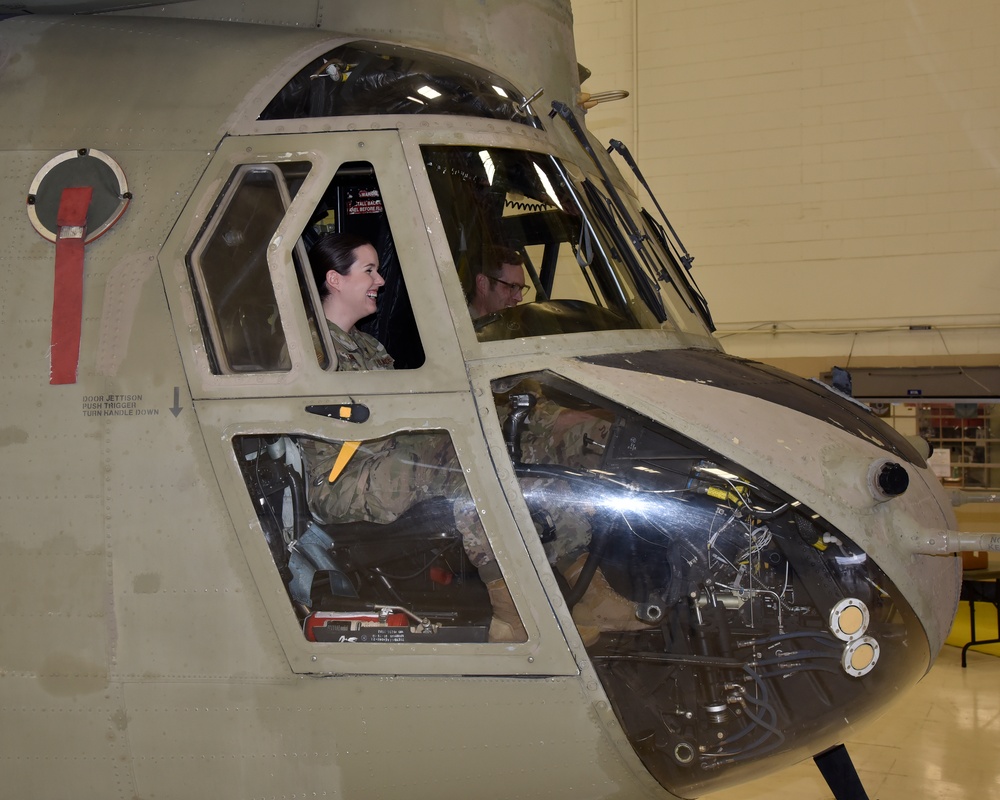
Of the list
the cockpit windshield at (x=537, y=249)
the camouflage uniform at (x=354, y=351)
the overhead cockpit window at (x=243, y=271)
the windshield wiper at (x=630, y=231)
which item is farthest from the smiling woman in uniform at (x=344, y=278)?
the windshield wiper at (x=630, y=231)

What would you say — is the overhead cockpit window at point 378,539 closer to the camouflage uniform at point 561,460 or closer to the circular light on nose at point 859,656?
the camouflage uniform at point 561,460

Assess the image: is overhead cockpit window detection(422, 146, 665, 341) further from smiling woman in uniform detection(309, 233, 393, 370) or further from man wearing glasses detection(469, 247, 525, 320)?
smiling woman in uniform detection(309, 233, 393, 370)

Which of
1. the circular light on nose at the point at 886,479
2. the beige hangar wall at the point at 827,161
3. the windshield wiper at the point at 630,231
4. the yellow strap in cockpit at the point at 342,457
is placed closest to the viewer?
the circular light on nose at the point at 886,479

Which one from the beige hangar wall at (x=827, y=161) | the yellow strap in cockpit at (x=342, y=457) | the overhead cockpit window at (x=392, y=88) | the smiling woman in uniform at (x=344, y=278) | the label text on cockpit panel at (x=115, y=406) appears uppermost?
the beige hangar wall at (x=827, y=161)

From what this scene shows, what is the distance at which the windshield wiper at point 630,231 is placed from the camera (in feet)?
11.1

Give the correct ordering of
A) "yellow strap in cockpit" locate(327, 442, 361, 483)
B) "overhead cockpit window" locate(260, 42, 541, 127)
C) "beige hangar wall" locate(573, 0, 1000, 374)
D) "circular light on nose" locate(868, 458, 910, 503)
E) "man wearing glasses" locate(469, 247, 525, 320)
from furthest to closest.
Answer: "beige hangar wall" locate(573, 0, 1000, 374), "overhead cockpit window" locate(260, 42, 541, 127), "man wearing glasses" locate(469, 247, 525, 320), "yellow strap in cockpit" locate(327, 442, 361, 483), "circular light on nose" locate(868, 458, 910, 503)

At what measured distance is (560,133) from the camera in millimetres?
3613

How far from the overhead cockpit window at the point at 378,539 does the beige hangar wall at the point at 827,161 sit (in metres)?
9.17

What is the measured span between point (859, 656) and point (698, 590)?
476mm

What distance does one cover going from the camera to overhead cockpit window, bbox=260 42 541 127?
3172mm

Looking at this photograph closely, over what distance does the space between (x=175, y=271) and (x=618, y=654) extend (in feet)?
5.56

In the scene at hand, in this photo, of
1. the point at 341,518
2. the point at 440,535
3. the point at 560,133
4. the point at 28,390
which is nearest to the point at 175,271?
the point at 28,390

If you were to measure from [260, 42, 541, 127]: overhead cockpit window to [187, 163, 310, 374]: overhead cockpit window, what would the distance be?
9.1 inches

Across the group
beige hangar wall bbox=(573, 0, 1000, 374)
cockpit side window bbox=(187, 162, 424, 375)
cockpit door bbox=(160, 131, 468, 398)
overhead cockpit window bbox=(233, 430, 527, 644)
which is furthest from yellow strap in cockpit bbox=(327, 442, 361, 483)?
beige hangar wall bbox=(573, 0, 1000, 374)
